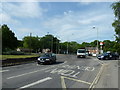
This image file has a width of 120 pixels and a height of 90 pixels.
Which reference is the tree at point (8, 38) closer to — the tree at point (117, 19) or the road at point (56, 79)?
the tree at point (117, 19)

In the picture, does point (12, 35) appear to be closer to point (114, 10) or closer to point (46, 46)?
point (46, 46)

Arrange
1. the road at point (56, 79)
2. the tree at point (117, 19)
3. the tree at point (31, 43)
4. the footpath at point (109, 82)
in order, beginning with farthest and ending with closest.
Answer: the tree at point (31, 43) < the tree at point (117, 19) < the road at point (56, 79) < the footpath at point (109, 82)

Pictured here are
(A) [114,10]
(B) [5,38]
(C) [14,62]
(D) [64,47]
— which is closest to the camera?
(A) [114,10]

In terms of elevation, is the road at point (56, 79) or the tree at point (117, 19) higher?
the tree at point (117, 19)

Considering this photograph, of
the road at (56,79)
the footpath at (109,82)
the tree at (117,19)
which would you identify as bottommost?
the footpath at (109,82)

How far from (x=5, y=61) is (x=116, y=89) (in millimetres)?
17043

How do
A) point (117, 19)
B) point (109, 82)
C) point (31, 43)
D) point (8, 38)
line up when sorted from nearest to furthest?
point (109, 82) < point (117, 19) < point (8, 38) < point (31, 43)

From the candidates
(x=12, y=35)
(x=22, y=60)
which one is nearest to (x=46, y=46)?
(x=12, y=35)

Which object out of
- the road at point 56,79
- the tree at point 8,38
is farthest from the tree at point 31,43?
the road at point 56,79

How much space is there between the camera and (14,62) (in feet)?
82.4

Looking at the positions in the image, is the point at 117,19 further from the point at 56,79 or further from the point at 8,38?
the point at 8,38

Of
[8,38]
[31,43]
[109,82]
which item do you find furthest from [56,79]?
[31,43]

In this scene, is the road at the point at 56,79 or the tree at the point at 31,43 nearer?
the road at the point at 56,79

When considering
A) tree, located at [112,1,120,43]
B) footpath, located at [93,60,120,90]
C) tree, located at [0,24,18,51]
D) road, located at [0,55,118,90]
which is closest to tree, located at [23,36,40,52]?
tree, located at [0,24,18,51]
